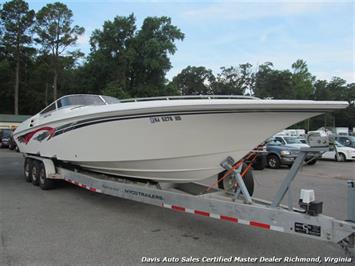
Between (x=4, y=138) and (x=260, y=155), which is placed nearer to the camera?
(x=260, y=155)

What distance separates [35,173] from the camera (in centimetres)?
871

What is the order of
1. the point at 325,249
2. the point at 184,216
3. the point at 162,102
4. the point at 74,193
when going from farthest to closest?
the point at 74,193, the point at 184,216, the point at 162,102, the point at 325,249

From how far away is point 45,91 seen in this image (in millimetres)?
52594

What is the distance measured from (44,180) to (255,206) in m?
5.90

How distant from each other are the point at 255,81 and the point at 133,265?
285 feet

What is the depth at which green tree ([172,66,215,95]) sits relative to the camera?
287 feet

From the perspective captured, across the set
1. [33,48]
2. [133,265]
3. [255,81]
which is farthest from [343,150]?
[255,81]

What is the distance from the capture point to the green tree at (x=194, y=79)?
87.6 metres

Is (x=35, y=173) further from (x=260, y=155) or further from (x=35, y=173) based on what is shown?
(x=260, y=155)

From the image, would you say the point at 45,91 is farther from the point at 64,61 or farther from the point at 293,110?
the point at 293,110

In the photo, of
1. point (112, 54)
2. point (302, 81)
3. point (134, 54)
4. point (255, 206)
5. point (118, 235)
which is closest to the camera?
point (255, 206)

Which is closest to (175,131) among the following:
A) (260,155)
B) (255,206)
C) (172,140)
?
(172,140)

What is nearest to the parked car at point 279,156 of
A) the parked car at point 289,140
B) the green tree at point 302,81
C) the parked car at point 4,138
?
the parked car at point 289,140

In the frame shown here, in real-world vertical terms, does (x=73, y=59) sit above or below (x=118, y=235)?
above
